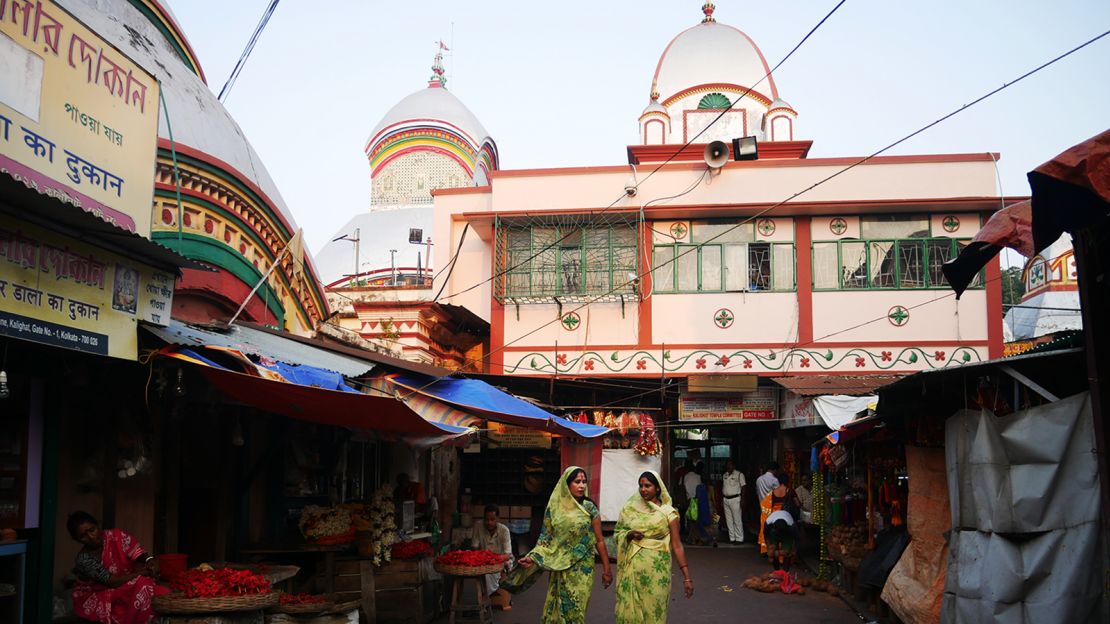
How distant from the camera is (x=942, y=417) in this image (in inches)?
336

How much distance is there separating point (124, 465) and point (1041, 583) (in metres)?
6.49

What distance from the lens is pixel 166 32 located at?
11156mm

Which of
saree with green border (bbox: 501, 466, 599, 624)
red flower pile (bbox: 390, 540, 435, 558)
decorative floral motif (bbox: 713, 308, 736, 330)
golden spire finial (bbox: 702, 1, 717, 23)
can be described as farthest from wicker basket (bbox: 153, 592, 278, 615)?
golden spire finial (bbox: 702, 1, 717, 23)

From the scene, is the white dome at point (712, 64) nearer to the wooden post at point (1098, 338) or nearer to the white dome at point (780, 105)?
the white dome at point (780, 105)

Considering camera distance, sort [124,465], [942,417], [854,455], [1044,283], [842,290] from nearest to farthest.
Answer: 1. [124,465]
2. [942,417]
3. [854,455]
4. [842,290]
5. [1044,283]

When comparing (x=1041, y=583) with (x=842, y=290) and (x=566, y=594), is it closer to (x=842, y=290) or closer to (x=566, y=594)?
(x=566, y=594)

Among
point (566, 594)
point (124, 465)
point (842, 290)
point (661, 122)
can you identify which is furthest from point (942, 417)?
point (661, 122)

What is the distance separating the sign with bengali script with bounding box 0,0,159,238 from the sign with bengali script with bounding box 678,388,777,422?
13268mm

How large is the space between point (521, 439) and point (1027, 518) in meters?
12.9

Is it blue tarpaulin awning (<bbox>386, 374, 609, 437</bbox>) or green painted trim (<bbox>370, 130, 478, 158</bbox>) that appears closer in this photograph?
blue tarpaulin awning (<bbox>386, 374, 609, 437</bbox>)

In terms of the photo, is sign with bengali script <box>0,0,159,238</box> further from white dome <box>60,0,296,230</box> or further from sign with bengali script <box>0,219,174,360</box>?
white dome <box>60,0,296,230</box>

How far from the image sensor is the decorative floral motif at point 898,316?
18062mm

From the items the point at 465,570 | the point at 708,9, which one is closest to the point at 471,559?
the point at 465,570

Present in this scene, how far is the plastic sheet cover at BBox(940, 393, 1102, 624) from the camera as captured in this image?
19.4 feet
